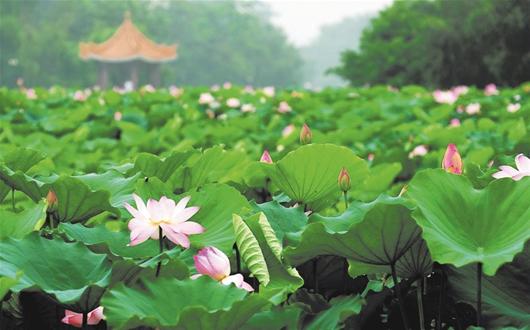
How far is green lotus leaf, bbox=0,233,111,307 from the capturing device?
0.87m

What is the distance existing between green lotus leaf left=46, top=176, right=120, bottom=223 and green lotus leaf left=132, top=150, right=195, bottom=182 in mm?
208

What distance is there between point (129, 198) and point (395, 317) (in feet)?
1.36

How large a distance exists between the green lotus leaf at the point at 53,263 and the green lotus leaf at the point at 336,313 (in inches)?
8.7

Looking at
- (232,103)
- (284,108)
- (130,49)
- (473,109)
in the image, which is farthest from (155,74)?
(473,109)

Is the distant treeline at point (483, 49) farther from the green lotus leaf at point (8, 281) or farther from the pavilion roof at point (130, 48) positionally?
the pavilion roof at point (130, 48)

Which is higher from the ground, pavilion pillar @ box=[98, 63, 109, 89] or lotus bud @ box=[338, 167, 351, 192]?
lotus bud @ box=[338, 167, 351, 192]

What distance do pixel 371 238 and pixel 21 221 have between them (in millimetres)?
429

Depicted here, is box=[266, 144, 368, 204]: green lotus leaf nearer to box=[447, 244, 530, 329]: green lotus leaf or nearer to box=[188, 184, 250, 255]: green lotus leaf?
box=[188, 184, 250, 255]: green lotus leaf

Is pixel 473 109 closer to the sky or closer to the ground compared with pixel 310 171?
closer to the ground

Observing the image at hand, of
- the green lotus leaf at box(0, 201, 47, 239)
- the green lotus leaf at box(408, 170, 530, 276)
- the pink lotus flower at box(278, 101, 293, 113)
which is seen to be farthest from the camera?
the pink lotus flower at box(278, 101, 293, 113)

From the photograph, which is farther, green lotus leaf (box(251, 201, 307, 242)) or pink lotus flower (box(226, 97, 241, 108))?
pink lotus flower (box(226, 97, 241, 108))

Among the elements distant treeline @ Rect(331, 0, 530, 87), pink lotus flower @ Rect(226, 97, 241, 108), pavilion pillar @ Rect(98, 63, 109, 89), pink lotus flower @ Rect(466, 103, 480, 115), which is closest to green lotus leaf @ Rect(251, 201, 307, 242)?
pink lotus flower @ Rect(466, 103, 480, 115)

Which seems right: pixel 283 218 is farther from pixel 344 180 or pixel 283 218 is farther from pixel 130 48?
pixel 130 48

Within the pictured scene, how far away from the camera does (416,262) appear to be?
3.00 feet
